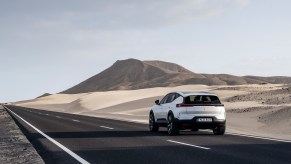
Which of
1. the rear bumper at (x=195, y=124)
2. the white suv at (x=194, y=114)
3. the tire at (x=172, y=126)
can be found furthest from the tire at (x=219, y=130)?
the tire at (x=172, y=126)

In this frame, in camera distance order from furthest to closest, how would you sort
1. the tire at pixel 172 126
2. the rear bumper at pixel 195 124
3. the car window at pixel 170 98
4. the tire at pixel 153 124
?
the tire at pixel 153 124, the car window at pixel 170 98, the tire at pixel 172 126, the rear bumper at pixel 195 124

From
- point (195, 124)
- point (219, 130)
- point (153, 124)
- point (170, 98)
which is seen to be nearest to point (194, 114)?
point (195, 124)

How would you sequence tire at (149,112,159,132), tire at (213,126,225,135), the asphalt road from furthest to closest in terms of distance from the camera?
tire at (149,112,159,132), tire at (213,126,225,135), the asphalt road

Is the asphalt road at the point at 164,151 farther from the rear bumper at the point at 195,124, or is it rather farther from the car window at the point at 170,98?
the car window at the point at 170,98

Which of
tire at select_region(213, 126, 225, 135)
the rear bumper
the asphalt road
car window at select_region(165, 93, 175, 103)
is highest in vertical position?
car window at select_region(165, 93, 175, 103)

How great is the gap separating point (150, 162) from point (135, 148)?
11.0ft

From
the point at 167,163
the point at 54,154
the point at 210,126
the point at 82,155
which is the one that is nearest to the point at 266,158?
the point at 167,163

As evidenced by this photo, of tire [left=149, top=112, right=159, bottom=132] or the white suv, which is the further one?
tire [left=149, top=112, right=159, bottom=132]

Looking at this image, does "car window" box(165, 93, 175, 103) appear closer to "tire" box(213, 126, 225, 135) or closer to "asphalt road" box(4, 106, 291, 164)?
"tire" box(213, 126, 225, 135)

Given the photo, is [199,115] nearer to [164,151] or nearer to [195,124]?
[195,124]

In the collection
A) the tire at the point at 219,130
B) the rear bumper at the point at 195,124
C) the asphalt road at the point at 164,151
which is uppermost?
the rear bumper at the point at 195,124

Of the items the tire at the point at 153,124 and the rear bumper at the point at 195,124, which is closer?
the rear bumper at the point at 195,124

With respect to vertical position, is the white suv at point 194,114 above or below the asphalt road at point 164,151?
above

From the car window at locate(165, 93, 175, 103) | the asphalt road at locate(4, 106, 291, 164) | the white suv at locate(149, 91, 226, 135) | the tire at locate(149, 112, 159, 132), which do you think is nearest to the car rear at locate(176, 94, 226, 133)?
the white suv at locate(149, 91, 226, 135)
